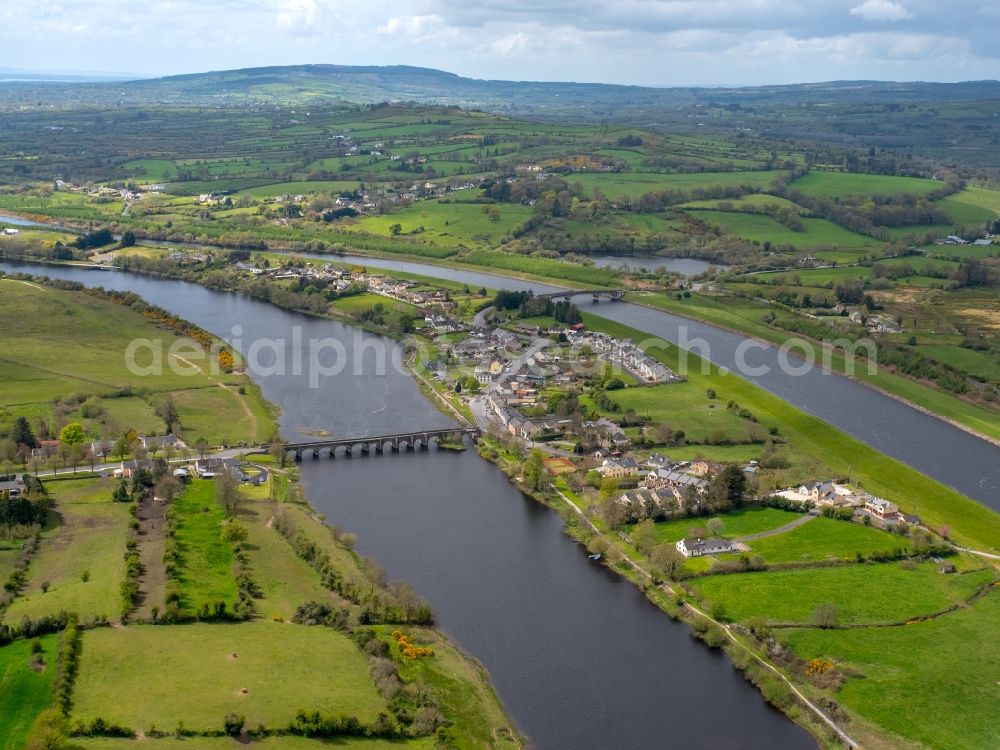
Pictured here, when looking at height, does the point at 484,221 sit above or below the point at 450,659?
above

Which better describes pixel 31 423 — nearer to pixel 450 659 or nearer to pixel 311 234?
pixel 450 659

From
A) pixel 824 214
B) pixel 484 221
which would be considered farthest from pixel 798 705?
pixel 824 214

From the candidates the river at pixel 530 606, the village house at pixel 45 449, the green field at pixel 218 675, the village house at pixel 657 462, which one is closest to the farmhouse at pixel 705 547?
the river at pixel 530 606

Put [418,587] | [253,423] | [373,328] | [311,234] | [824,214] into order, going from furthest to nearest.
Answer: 1. [824,214]
2. [311,234]
3. [373,328]
4. [253,423]
5. [418,587]

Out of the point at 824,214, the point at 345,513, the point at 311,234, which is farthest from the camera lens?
the point at 824,214

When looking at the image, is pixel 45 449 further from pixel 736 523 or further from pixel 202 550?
pixel 736 523

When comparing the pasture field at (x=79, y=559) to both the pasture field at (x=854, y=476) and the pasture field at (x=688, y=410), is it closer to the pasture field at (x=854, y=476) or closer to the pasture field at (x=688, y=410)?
the pasture field at (x=854, y=476)

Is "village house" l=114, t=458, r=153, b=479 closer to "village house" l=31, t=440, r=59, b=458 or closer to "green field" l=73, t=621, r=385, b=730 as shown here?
"village house" l=31, t=440, r=59, b=458
